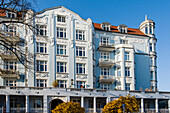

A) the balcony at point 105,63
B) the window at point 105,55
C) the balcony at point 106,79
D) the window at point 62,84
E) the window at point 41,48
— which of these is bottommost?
the window at point 62,84

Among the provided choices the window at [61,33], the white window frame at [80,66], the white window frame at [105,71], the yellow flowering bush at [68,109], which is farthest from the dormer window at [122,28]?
the yellow flowering bush at [68,109]

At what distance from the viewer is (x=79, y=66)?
118 feet

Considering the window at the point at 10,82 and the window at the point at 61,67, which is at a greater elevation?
the window at the point at 61,67

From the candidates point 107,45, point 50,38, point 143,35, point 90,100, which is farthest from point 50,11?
point 143,35

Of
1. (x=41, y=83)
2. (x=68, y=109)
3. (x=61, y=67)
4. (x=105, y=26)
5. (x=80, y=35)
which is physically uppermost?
(x=105, y=26)

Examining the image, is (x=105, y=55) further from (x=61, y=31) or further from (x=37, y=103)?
(x=37, y=103)

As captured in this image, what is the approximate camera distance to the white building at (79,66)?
103ft

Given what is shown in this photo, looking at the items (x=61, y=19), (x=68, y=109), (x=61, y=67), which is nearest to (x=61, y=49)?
(x=61, y=67)

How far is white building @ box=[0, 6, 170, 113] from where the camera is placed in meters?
31.5

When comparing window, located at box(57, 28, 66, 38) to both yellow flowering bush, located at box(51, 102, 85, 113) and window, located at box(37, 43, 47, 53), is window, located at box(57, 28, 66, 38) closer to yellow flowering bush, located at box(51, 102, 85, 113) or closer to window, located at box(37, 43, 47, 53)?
window, located at box(37, 43, 47, 53)

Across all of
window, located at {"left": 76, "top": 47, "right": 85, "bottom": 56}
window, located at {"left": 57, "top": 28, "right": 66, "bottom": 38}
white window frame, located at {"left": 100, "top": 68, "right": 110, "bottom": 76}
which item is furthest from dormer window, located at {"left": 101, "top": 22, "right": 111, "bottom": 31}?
window, located at {"left": 57, "top": 28, "right": 66, "bottom": 38}

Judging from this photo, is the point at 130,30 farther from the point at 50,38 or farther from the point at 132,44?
the point at 50,38

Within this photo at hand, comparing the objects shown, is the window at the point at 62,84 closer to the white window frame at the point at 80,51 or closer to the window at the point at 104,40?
the white window frame at the point at 80,51

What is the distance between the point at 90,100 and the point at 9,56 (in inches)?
519
